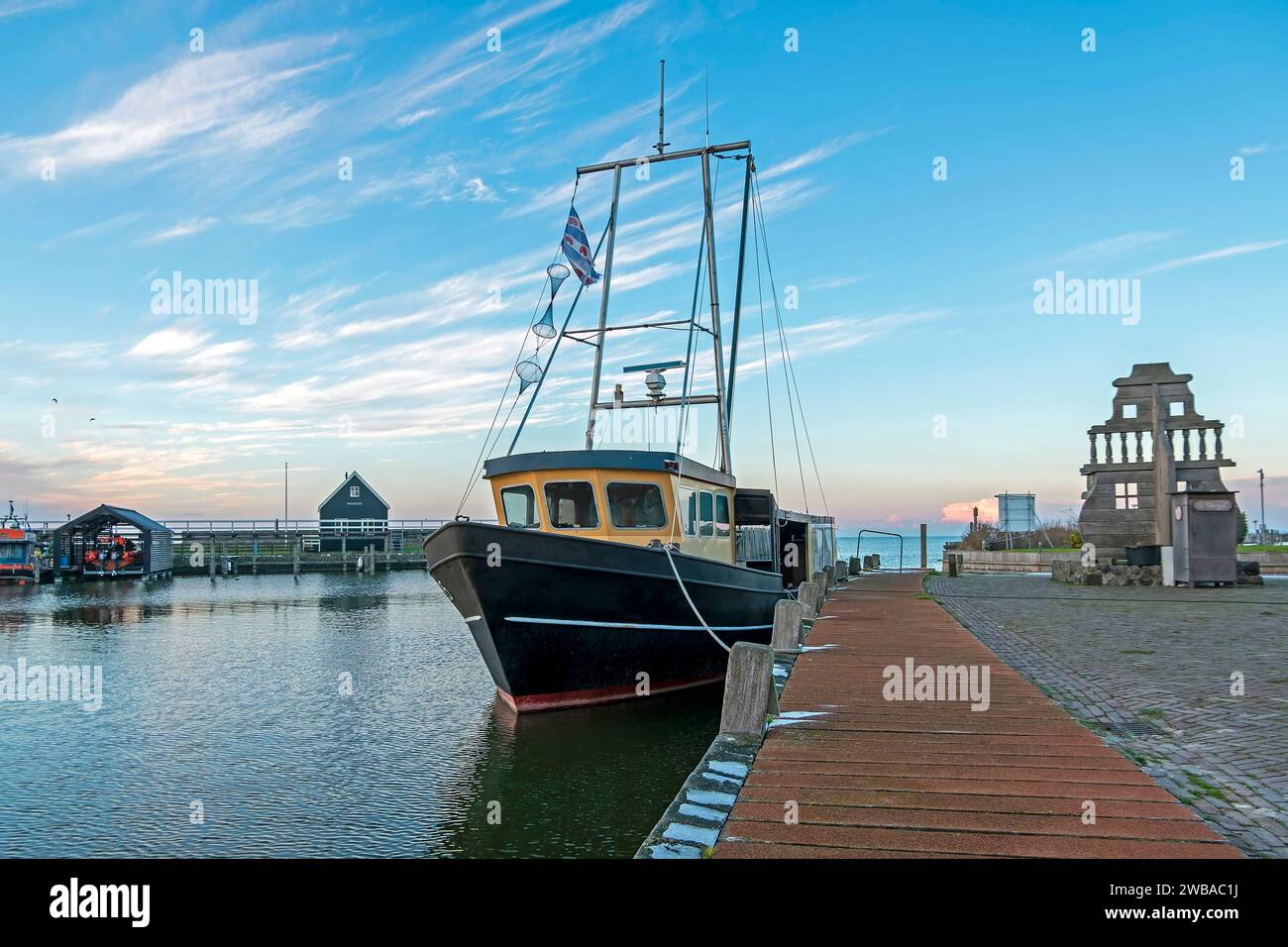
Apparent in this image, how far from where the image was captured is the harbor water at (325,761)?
7633mm

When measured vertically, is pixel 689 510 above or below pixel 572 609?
above

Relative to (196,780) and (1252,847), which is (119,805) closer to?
(196,780)

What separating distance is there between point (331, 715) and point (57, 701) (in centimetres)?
483

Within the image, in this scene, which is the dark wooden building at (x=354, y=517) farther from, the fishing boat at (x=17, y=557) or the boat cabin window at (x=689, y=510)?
the boat cabin window at (x=689, y=510)

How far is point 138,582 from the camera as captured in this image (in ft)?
161

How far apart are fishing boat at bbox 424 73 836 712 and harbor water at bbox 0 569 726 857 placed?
713 mm

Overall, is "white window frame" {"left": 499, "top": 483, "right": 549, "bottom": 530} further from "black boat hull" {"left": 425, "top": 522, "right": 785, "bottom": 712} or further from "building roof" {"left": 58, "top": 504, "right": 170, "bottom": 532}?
"building roof" {"left": 58, "top": 504, "right": 170, "bottom": 532}

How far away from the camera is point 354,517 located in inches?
2776

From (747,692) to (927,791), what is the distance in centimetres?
173

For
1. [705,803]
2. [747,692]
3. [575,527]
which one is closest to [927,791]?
[705,803]

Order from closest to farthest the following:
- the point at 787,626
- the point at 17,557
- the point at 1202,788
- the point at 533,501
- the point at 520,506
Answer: the point at 1202,788 < the point at 787,626 < the point at 533,501 < the point at 520,506 < the point at 17,557

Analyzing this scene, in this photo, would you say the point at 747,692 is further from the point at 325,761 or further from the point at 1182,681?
the point at 325,761

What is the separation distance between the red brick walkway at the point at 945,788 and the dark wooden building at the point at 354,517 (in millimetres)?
65435

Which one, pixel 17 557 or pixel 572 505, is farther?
pixel 17 557
